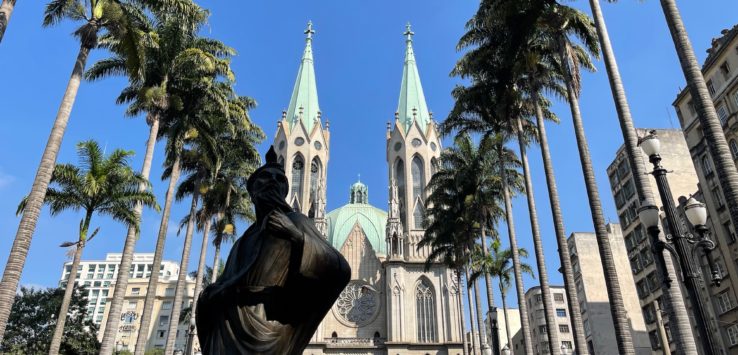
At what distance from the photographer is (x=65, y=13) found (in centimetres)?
1698

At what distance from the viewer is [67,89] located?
665 inches

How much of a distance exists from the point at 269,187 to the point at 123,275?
1802cm

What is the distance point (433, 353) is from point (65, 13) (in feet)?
158

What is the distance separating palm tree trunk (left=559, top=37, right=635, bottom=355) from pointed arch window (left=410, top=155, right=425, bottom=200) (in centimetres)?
4758

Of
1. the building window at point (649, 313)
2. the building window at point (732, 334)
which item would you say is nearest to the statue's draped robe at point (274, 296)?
the building window at point (732, 334)

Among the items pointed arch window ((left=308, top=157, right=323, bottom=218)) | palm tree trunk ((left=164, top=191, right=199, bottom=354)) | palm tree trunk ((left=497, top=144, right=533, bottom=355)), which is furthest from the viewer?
pointed arch window ((left=308, top=157, right=323, bottom=218))

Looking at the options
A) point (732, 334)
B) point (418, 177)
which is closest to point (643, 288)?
point (732, 334)

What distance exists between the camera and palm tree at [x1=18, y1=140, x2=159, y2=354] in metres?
22.6

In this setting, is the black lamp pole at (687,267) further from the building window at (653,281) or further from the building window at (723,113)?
the building window at (653,281)

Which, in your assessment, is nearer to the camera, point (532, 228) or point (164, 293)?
point (532, 228)

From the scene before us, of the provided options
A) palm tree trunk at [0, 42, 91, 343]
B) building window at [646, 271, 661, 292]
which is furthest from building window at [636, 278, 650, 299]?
palm tree trunk at [0, 42, 91, 343]

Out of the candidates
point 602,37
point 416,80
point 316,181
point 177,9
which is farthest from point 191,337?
point 416,80

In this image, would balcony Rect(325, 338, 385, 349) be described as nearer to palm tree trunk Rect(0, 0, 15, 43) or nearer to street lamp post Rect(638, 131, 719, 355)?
palm tree trunk Rect(0, 0, 15, 43)

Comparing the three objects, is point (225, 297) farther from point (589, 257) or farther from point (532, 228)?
point (589, 257)
